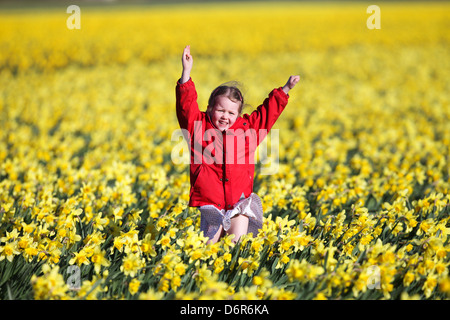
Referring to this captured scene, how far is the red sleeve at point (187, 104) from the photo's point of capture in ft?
8.65

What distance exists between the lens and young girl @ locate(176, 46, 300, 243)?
276 centimetres

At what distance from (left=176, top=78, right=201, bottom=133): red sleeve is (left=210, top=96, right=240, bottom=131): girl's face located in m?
0.11

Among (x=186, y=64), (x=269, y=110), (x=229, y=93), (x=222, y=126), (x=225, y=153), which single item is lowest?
(x=225, y=153)

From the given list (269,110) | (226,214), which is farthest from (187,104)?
(226,214)

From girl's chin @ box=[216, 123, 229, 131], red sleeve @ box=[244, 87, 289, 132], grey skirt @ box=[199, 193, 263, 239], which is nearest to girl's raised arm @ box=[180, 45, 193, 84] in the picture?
girl's chin @ box=[216, 123, 229, 131]

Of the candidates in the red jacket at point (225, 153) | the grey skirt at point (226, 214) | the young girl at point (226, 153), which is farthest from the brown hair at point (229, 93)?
the grey skirt at point (226, 214)

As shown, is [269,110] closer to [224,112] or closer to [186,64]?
[224,112]

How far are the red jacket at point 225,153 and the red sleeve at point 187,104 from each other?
5 centimetres

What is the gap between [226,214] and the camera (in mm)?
2812

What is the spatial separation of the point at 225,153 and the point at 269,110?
16.1 inches
